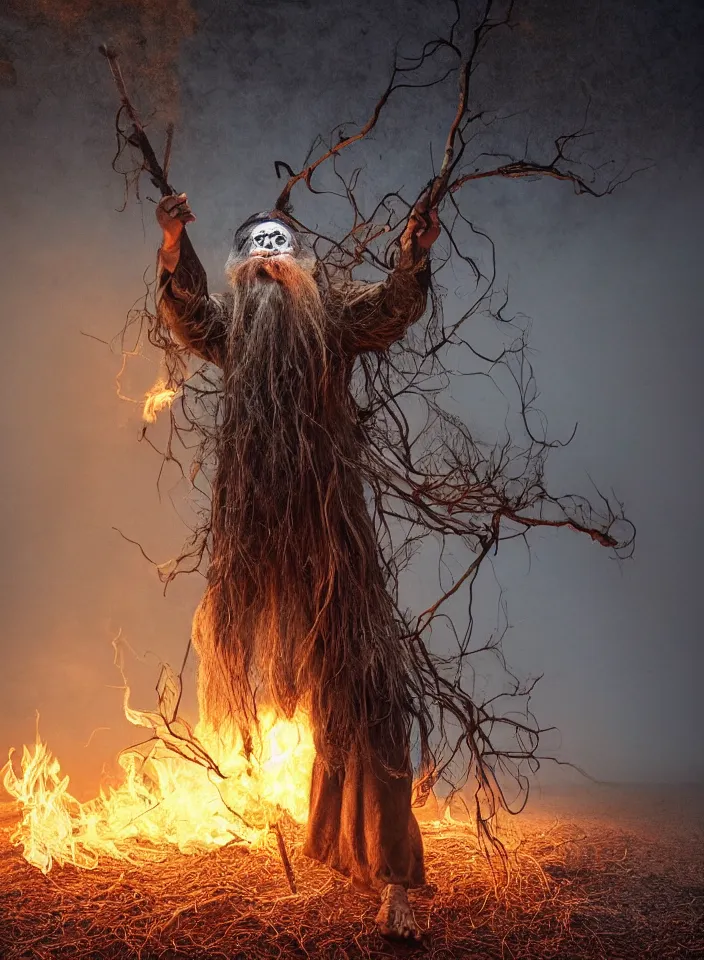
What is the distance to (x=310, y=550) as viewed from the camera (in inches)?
78.2

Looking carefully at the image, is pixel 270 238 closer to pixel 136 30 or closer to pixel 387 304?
pixel 387 304

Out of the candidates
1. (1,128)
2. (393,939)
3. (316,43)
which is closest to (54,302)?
(1,128)

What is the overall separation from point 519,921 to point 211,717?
82 centimetres

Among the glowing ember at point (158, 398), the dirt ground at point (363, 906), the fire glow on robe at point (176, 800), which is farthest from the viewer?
the glowing ember at point (158, 398)

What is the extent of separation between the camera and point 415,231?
1884 millimetres

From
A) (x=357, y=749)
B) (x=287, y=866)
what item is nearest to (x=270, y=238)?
(x=357, y=749)

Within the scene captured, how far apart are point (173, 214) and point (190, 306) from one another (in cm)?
23

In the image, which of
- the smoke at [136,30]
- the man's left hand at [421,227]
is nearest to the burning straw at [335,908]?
the man's left hand at [421,227]

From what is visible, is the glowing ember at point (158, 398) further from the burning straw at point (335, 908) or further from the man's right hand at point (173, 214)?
the burning straw at point (335, 908)

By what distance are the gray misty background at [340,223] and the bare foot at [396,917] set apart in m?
1.36

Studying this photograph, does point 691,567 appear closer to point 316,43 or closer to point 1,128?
point 316,43

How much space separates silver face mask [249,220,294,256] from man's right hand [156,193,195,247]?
0.26m

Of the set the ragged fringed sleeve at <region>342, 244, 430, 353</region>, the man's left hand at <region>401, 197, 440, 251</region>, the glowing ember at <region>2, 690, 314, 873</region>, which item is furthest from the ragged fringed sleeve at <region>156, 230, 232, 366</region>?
the glowing ember at <region>2, 690, 314, 873</region>

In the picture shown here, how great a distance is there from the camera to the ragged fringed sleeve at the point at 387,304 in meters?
1.94
